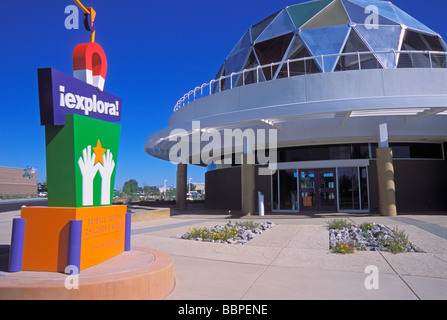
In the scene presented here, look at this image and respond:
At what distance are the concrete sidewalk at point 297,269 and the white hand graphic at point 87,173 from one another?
193 centimetres

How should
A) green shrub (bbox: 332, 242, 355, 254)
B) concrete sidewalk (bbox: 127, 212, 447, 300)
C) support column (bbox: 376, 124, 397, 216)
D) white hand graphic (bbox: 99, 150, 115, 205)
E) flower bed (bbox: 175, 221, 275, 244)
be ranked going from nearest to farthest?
concrete sidewalk (bbox: 127, 212, 447, 300) < white hand graphic (bbox: 99, 150, 115, 205) < green shrub (bbox: 332, 242, 355, 254) < flower bed (bbox: 175, 221, 275, 244) < support column (bbox: 376, 124, 397, 216)

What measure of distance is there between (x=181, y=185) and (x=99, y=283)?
20.4 m

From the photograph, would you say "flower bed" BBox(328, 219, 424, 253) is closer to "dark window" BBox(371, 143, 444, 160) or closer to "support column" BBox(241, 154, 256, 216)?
"support column" BBox(241, 154, 256, 216)

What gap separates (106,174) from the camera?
5.50m

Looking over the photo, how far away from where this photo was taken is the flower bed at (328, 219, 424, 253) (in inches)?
284

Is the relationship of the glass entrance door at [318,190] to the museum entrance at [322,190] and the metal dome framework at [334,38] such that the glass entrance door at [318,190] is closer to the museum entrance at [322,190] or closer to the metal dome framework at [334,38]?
the museum entrance at [322,190]

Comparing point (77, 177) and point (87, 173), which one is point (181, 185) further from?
point (77, 177)

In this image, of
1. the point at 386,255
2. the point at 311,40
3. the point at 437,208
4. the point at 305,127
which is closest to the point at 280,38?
the point at 311,40

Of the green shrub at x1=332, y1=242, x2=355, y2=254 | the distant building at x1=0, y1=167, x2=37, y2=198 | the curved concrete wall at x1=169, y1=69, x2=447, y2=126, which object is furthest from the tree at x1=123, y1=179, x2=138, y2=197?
the green shrub at x1=332, y1=242, x2=355, y2=254

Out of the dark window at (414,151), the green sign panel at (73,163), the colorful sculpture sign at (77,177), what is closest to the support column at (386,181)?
the dark window at (414,151)

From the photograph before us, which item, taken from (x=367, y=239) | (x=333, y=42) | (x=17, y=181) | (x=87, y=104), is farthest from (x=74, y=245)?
(x=17, y=181)

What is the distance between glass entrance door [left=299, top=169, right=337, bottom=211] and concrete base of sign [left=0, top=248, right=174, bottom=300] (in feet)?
46.8

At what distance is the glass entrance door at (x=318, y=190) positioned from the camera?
57.4ft

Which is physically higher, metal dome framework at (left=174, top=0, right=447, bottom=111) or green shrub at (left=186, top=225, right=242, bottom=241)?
metal dome framework at (left=174, top=0, right=447, bottom=111)
